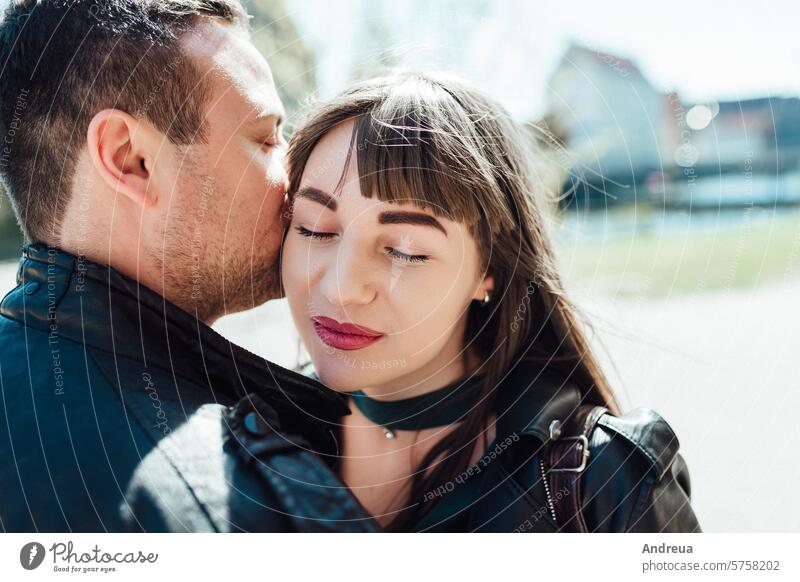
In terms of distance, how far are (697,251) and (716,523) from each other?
4.56 meters

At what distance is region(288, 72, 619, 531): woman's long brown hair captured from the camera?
1006 mm

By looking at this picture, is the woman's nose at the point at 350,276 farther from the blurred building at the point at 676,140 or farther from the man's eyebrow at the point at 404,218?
the blurred building at the point at 676,140

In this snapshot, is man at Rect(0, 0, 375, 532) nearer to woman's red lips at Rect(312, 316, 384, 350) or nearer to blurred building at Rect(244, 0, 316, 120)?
woman's red lips at Rect(312, 316, 384, 350)

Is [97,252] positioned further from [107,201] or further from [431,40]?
[431,40]

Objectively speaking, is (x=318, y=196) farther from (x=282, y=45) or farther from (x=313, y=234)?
(x=282, y=45)

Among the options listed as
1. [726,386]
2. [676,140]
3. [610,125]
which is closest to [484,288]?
[676,140]

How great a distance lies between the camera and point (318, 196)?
1.04 metres

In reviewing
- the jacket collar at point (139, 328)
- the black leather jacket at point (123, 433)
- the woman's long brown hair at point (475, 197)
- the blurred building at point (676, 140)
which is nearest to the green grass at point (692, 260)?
the blurred building at point (676, 140)

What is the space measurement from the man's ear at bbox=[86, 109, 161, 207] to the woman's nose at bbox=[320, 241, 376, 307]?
302 millimetres

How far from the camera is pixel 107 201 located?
1063 millimetres

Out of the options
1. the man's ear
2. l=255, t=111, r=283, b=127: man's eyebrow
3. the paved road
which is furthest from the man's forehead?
the paved road

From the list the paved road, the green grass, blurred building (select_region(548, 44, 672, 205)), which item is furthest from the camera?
the green grass

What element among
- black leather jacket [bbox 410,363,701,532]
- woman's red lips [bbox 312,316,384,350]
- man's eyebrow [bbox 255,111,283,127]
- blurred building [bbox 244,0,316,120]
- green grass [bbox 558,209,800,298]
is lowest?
green grass [bbox 558,209,800,298]
